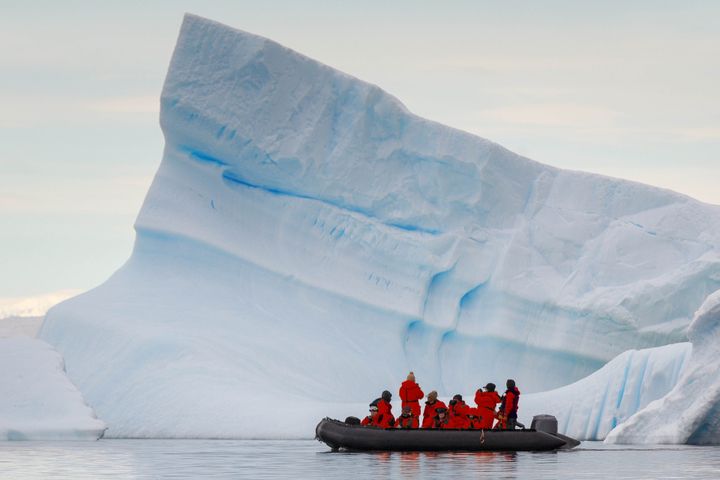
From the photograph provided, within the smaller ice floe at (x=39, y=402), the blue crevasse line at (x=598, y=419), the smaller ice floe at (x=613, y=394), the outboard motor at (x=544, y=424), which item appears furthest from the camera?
the blue crevasse line at (x=598, y=419)

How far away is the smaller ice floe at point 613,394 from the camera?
2489cm

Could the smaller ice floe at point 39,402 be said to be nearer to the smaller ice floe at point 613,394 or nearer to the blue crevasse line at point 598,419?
the smaller ice floe at point 613,394

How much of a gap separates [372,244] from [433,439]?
37.4 ft

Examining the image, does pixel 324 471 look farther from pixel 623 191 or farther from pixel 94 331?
pixel 623 191

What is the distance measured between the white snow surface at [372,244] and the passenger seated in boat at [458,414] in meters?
8.27

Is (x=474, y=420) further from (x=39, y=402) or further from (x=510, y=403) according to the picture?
(x=39, y=402)

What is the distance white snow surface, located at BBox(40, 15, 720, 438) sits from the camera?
29.3m

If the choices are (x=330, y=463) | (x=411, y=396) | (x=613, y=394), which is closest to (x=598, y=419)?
(x=613, y=394)

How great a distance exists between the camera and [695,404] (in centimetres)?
2208

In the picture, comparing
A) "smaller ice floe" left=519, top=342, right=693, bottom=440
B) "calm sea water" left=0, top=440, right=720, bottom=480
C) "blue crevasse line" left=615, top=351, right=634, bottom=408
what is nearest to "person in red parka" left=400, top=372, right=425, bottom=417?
"calm sea water" left=0, top=440, right=720, bottom=480

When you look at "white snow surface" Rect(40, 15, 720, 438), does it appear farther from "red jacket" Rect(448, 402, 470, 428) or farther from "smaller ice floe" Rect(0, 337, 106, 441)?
"red jacket" Rect(448, 402, 470, 428)

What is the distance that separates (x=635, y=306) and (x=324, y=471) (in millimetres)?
15078

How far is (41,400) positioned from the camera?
2394 cm

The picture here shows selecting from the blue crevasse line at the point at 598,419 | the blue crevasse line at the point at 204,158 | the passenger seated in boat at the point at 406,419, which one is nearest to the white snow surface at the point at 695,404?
the blue crevasse line at the point at 598,419
